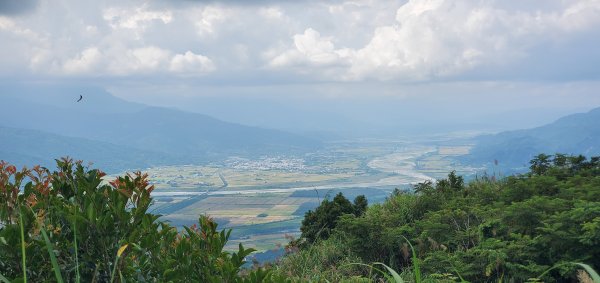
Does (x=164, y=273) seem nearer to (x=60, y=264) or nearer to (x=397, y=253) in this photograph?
(x=60, y=264)

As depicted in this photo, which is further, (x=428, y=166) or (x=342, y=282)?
(x=428, y=166)

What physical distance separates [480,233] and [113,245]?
591 cm

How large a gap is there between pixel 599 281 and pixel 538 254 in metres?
4.82

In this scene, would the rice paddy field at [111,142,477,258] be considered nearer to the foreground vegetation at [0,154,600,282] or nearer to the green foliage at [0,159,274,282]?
the foreground vegetation at [0,154,600,282]

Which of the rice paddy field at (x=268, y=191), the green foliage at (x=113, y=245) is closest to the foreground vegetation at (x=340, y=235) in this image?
the green foliage at (x=113, y=245)

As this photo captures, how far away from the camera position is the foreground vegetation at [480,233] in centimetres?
665

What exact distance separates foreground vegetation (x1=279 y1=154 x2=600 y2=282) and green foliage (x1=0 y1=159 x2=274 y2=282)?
2.99 m

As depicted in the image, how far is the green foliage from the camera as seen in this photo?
8.95ft

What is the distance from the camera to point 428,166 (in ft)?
378

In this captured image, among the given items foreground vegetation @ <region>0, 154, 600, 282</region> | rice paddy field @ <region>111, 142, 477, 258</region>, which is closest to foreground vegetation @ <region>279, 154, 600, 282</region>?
foreground vegetation @ <region>0, 154, 600, 282</region>

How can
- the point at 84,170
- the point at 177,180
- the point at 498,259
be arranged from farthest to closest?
the point at 177,180, the point at 498,259, the point at 84,170

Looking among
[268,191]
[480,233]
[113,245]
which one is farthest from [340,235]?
[268,191]

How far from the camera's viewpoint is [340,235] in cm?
1006

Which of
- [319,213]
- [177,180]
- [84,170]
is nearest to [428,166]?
[177,180]
